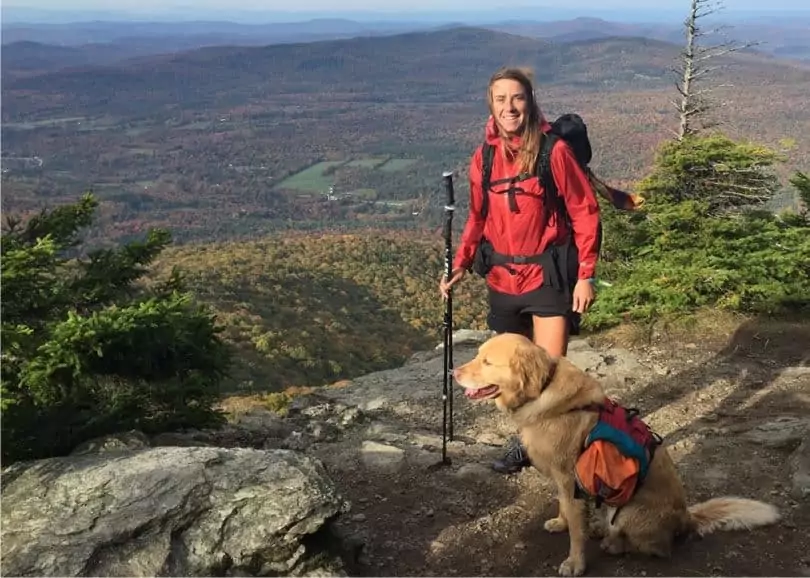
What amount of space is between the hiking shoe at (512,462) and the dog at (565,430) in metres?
1.22

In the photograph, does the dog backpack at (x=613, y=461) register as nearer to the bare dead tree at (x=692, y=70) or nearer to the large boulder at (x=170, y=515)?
the large boulder at (x=170, y=515)

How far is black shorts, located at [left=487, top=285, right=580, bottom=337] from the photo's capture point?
4184 mm

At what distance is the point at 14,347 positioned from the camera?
12.6 feet

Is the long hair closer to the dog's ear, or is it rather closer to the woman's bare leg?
the woman's bare leg

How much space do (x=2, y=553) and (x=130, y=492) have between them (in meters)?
0.59

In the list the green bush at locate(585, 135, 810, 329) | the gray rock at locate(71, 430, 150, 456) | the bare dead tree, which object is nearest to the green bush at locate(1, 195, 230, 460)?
the gray rock at locate(71, 430, 150, 456)

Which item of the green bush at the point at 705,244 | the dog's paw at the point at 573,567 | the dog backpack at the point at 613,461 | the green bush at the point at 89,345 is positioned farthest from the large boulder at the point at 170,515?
the green bush at the point at 705,244

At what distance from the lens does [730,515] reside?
12.7 ft

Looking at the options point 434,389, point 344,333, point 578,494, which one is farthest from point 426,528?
point 344,333

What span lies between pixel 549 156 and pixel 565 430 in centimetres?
155

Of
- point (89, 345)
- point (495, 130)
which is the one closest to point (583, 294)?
point (495, 130)

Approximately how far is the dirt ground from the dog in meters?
0.20

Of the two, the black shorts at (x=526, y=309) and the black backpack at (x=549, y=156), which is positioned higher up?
the black backpack at (x=549, y=156)

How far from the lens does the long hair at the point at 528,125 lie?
3.90 meters
